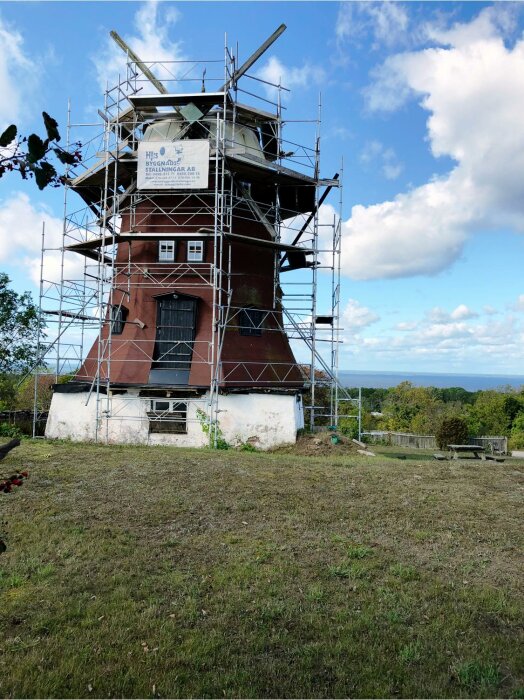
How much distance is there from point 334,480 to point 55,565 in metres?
7.43

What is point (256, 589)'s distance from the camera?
6816mm

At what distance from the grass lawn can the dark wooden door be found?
9.27m

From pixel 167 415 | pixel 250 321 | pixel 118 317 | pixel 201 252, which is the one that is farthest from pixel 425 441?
pixel 118 317

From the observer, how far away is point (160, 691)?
15.3ft

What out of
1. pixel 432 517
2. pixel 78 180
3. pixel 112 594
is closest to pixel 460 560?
pixel 432 517

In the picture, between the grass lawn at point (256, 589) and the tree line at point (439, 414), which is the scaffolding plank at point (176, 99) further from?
the tree line at point (439, 414)

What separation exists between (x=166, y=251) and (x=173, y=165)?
3505mm

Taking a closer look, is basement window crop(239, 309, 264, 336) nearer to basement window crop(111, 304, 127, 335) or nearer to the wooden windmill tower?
the wooden windmill tower

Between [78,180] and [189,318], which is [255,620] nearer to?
[189,318]

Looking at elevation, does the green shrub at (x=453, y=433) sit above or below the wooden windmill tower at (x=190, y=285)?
below

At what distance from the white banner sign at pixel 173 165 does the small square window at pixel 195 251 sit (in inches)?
92.7

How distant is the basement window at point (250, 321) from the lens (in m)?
23.0

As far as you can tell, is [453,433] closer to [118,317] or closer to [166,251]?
[166,251]

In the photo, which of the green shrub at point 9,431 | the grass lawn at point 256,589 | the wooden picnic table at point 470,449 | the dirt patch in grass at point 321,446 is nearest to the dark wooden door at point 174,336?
the dirt patch in grass at point 321,446
